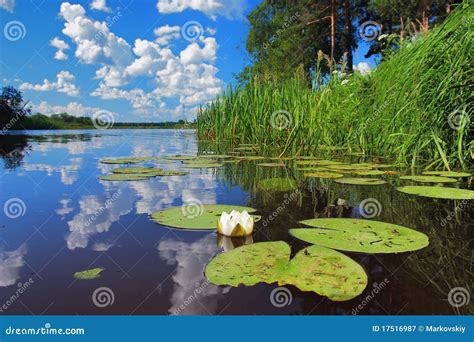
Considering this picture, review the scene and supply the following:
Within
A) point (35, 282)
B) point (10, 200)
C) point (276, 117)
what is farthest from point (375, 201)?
point (276, 117)

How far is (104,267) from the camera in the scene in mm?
1214

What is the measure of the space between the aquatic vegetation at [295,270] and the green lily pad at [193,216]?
38 cm

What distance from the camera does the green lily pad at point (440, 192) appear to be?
209cm
